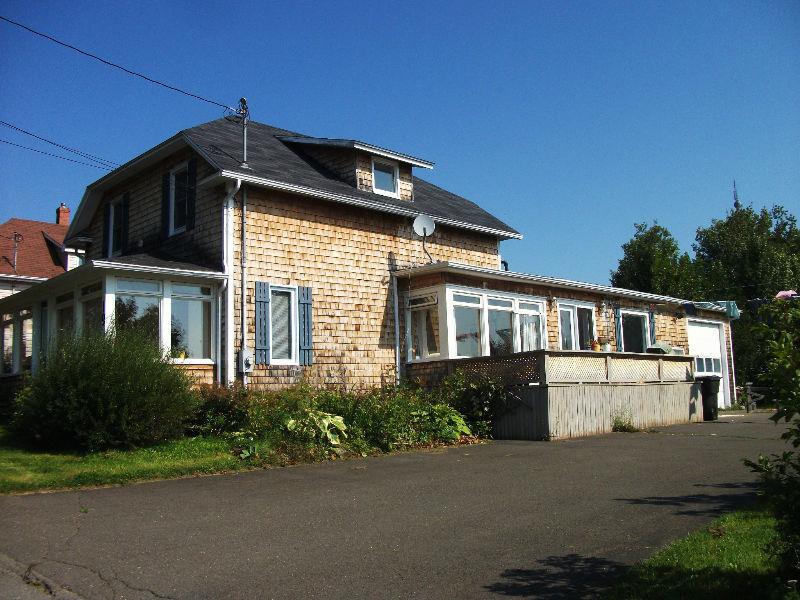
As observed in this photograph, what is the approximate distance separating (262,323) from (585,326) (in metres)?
10.4

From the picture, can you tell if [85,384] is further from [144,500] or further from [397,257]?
[397,257]

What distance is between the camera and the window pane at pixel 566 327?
2086cm

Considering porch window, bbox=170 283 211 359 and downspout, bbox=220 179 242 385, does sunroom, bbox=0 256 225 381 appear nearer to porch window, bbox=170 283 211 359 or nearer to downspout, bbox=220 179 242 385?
porch window, bbox=170 283 211 359

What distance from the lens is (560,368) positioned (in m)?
14.9

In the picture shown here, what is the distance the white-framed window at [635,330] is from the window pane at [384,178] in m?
8.45

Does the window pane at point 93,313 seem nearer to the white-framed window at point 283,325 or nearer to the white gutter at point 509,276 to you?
the white-framed window at point 283,325

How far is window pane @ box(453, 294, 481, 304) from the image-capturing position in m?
17.8

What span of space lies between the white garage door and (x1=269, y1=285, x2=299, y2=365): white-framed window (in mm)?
15280

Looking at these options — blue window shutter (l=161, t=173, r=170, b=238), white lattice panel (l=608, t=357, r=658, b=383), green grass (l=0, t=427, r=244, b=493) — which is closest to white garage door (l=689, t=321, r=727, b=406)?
white lattice panel (l=608, t=357, r=658, b=383)

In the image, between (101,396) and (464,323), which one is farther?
(464,323)

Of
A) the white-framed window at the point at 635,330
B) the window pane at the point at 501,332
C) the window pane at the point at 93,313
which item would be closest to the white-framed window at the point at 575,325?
the white-framed window at the point at 635,330

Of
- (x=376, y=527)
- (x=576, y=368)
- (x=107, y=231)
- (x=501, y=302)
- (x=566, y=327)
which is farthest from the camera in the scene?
(x=566, y=327)

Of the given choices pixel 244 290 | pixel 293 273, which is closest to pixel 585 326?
pixel 293 273

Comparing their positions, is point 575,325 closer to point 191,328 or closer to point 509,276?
point 509,276
